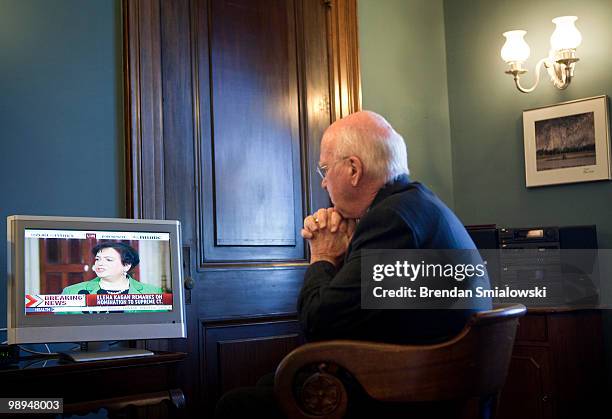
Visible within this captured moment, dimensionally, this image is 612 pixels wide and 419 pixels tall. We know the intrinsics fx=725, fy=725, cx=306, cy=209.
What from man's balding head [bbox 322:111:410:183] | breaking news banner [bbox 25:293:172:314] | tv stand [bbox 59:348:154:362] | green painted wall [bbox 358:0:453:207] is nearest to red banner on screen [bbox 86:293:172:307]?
breaking news banner [bbox 25:293:172:314]

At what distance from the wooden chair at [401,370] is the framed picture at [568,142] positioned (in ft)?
8.57

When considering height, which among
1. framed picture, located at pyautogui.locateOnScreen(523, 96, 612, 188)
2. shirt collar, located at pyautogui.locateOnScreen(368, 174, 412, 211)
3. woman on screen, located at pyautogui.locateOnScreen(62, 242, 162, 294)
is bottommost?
woman on screen, located at pyautogui.locateOnScreen(62, 242, 162, 294)

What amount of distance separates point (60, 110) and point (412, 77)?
2.25 m

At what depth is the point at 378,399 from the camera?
1.39 meters

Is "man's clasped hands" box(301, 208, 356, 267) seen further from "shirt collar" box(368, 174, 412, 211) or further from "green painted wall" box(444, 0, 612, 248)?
"green painted wall" box(444, 0, 612, 248)

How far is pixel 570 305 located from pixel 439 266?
6.83 feet

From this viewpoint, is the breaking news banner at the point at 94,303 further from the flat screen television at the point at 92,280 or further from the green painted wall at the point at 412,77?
the green painted wall at the point at 412,77

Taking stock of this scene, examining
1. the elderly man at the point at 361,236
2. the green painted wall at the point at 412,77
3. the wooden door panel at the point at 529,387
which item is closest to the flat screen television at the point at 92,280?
the elderly man at the point at 361,236

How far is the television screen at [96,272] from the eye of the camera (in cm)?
231

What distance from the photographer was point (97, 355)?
2293 mm

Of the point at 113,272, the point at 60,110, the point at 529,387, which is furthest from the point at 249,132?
the point at 529,387

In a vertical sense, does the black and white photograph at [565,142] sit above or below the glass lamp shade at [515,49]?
below

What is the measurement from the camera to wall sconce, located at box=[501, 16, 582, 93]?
376 centimetres

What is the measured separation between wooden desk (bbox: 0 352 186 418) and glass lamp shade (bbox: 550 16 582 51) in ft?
8.54
